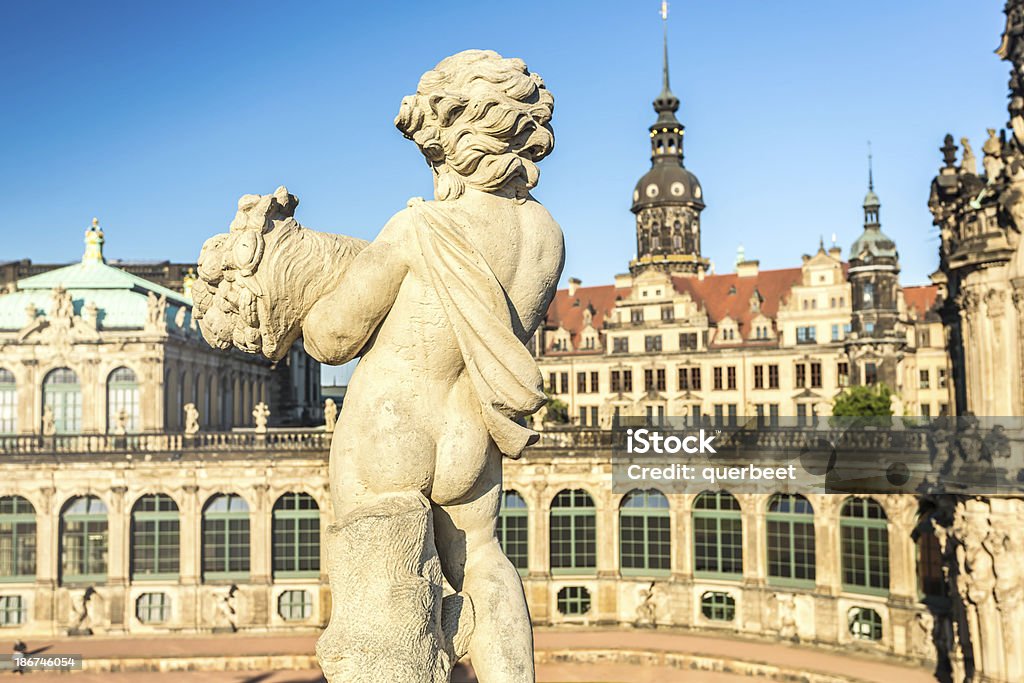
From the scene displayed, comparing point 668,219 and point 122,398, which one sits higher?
point 668,219

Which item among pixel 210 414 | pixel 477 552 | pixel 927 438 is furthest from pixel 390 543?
pixel 210 414

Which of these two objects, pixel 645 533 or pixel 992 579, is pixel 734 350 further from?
pixel 992 579

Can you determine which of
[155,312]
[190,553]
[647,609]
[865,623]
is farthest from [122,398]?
[865,623]

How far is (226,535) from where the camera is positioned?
1629 inches

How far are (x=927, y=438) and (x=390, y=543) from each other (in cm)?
3507

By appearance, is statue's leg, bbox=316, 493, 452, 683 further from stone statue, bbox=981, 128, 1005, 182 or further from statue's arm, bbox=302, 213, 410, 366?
stone statue, bbox=981, 128, 1005, 182

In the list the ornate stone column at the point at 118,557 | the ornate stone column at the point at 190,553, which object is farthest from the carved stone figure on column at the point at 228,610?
the ornate stone column at the point at 118,557

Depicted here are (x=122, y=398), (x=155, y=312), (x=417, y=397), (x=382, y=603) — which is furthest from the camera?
(x=155, y=312)

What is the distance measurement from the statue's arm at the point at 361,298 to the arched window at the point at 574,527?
3779 cm

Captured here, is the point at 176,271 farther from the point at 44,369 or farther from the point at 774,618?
the point at 774,618

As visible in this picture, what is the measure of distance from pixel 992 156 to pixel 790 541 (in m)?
15.8

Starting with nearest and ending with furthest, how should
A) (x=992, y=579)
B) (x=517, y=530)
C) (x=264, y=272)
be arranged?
(x=264, y=272) → (x=992, y=579) → (x=517, y=530)

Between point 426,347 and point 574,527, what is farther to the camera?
point 574,527

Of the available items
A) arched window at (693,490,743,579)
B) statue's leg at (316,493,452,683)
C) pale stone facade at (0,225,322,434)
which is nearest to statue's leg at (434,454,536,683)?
statue's leg at (316,493,452,683)
